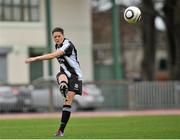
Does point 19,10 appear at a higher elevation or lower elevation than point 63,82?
higher

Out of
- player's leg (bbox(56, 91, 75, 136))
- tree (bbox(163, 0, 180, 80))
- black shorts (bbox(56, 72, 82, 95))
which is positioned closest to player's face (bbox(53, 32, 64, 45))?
black shorts (bbox(56, 72, 82, 95))

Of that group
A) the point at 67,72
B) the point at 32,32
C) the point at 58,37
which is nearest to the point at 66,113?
the point at 67,72

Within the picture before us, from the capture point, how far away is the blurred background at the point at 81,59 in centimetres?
3356

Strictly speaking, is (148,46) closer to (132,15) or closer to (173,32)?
(173,32)

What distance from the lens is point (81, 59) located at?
45.1 meters

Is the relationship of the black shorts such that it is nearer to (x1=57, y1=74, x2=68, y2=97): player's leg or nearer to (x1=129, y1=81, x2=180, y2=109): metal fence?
(x1=57, y1=74, x2=68, y2=97): player's leg

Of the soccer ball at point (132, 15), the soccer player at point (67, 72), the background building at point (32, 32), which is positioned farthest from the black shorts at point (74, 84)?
the background building at point (32, 32)

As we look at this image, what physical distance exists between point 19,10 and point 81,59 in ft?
16.7

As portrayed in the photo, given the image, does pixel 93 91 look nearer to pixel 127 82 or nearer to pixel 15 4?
pixel 127 82

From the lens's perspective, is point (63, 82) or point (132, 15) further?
point (132, 15)

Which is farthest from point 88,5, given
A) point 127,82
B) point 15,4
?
point 127,82

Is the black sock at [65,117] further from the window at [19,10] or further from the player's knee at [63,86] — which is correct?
the window at [19,10]

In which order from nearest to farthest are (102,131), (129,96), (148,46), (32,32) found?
1. (102,131)
2. (129,96)
3. (148,46)
4. (32,32)

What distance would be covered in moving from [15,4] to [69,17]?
12.1 feet
